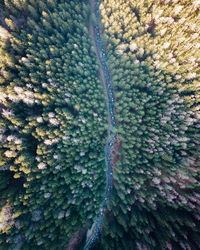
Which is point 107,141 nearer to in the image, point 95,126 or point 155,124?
point 95,126

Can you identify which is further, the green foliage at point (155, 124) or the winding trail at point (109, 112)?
the winding trail at point (109, 112)

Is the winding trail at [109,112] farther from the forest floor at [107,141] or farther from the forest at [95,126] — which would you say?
the forest at [95,126]

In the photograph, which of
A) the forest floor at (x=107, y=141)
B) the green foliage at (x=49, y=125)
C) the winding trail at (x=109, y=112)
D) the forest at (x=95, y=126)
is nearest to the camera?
the green foliage at (x=49, y=125)

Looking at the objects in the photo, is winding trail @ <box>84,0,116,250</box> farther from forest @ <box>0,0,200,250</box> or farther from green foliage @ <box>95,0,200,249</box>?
green foliage @ <box>95,0,200,249</box>

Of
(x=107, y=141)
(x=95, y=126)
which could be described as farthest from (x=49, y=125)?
(x=107, y=141)

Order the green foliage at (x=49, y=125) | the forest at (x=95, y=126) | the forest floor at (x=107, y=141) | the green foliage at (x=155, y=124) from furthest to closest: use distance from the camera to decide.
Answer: the forest floor at (x=107, y=141) < the green foliage at (x=155, y=124) < the forest at (x=95, y=126) < the green foliage at (x=49, y=125)

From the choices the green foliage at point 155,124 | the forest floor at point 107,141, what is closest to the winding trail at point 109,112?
the forest floor at point 107,141
